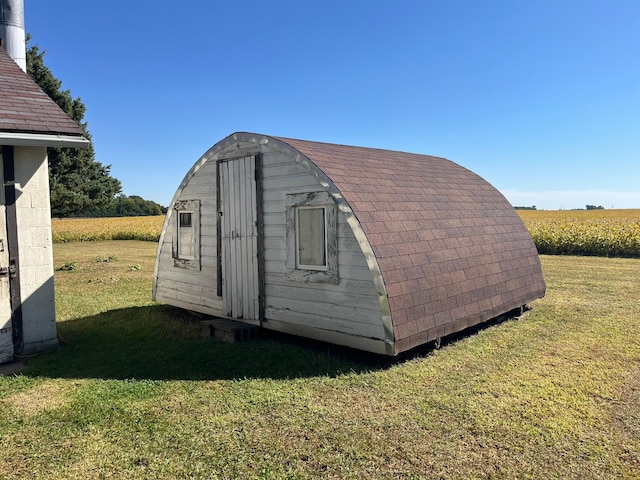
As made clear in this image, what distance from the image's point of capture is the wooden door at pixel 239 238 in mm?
7902

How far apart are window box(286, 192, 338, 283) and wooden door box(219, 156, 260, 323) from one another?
0.86 metres

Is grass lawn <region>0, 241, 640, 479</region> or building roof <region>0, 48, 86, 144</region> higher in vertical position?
building roof <region>0, 48, 86, 144</region>

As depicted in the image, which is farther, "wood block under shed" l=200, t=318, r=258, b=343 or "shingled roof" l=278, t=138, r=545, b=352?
"wood block under shed" l=200, t=318, r=258, b=343

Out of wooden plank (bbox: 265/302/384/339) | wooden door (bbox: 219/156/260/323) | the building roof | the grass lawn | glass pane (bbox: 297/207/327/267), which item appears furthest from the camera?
wooden door (bbox: 219/156/260/323)

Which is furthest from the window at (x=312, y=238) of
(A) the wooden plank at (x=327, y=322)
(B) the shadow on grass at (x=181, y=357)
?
(B) the shadow on grass at (x=181, y=357)

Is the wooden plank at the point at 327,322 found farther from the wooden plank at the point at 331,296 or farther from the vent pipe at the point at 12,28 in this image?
the vent pipe at the point at 12,28

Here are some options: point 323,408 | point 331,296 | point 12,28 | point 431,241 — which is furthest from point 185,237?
point 323,408

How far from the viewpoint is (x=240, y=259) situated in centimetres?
815

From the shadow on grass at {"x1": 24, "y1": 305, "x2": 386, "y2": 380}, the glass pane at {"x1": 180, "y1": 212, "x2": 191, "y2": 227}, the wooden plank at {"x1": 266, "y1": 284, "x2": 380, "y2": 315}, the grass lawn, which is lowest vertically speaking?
the grass lawn

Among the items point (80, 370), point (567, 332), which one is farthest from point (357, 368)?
point (567, 332)

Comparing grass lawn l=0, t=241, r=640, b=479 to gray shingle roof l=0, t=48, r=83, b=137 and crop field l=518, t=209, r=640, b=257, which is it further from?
crop field l=518, t=209, r=640, b=257

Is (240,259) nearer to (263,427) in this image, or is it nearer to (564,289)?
(263,427)

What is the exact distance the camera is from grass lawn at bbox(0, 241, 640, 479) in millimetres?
3963

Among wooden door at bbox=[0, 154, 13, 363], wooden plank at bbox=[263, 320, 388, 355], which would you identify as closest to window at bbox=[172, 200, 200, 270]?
wooden plank at bbox=[263, 320, 388, 355]
